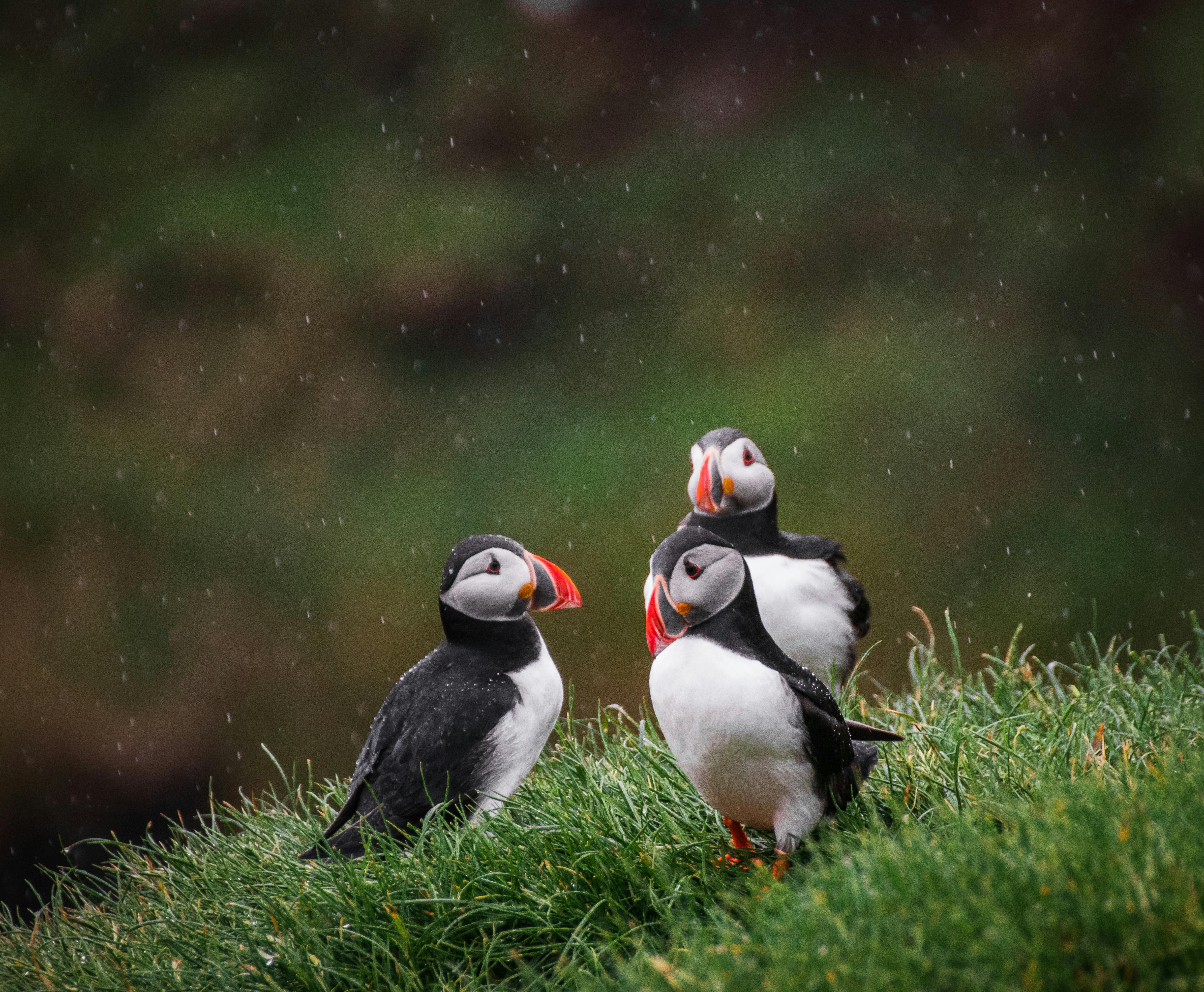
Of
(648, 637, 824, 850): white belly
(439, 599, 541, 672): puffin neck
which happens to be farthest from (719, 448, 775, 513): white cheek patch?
(648, 637, 824, 850): white belly

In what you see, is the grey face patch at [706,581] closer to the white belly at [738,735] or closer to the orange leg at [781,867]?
the white belly at [738,735]

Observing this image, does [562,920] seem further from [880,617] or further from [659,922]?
[880,617]

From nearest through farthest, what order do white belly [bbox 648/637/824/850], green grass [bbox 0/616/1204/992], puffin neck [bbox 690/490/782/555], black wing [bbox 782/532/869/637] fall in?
green grass [bbox 0/616/1204/992] → white belly [bbox 648/637/824/850] → puffin neck [bbox 690/490/782/555] → black wing [bbox 782/532/869/637]

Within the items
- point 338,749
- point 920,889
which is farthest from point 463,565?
point 338,749

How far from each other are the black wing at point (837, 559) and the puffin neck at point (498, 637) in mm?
988

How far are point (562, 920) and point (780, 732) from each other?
22.0 inches

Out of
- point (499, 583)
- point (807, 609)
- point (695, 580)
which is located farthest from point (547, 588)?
point (807, 609)

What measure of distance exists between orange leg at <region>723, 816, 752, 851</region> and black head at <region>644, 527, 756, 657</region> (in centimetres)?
42

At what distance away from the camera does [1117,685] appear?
→ 2.88m

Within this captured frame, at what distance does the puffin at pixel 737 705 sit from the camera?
6.61ft

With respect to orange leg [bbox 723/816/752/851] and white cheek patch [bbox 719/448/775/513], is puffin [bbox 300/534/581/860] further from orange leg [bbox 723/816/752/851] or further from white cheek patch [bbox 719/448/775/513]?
white cheek patch [bbox 719/448/775/513]

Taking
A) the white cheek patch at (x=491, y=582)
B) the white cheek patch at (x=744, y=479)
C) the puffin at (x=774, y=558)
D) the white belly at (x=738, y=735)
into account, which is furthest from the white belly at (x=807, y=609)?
the white belly at (x=738, y=735)

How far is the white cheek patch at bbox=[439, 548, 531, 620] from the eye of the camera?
2.58 meters

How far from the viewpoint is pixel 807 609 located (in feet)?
10.4
